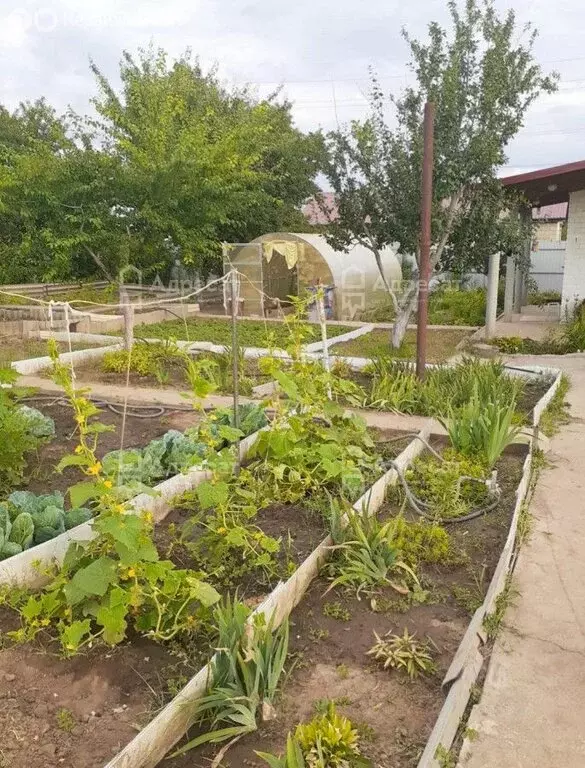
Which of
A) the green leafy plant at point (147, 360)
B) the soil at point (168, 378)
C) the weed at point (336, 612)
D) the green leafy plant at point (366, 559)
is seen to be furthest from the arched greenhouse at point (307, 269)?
the weed at point (336, 612)

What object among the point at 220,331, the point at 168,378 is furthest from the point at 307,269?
the point at 168,378

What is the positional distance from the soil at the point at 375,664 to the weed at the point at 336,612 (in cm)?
2

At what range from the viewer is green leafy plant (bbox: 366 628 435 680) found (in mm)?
2674

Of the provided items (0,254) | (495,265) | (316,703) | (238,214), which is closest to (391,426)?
(316,703)

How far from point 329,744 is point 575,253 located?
11.6m

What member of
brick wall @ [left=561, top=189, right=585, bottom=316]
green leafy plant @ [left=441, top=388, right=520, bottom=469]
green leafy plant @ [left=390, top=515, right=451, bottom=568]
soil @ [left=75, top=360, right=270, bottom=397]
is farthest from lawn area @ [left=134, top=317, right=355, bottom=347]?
green leafy plant @ [left=390, top=515, right=451, bottom=568]

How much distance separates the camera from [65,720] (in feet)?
7.50

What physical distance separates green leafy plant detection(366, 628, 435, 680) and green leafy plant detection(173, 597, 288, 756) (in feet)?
1.60

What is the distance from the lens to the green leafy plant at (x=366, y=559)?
3270 millimetres

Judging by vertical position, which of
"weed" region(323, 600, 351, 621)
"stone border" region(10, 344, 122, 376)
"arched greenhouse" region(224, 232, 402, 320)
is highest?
"arched greenhouse" region(224, 232, 402, 320)

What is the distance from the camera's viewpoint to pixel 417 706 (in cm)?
247

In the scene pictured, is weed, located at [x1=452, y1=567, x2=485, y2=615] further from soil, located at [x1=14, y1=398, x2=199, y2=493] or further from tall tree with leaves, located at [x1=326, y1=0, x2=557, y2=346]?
tall tree with leaves, located at [x1=326, y1=0, x2=557, y2=346]

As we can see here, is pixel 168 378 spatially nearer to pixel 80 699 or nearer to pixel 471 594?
pixel 471 594

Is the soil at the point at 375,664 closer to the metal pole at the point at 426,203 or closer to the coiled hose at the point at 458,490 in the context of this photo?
the coiled hose at the point at 458,490
